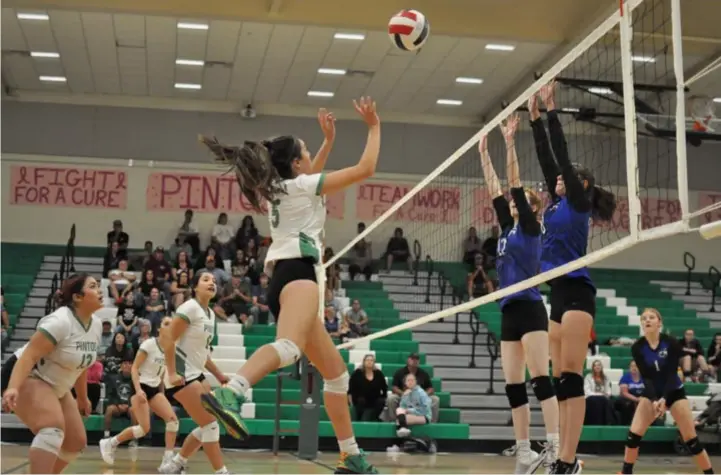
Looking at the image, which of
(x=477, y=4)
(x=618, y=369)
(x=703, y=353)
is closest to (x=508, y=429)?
(x=618, y=369)

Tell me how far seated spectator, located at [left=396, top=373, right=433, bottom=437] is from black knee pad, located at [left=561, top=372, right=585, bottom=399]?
28.1 feet

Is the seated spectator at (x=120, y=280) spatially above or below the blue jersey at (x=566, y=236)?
above

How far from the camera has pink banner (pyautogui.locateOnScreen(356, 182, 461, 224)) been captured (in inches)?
875

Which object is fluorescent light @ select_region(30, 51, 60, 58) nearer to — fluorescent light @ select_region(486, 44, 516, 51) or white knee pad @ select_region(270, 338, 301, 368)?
fluorescent light @ select_region(486, 44, 516, 51)

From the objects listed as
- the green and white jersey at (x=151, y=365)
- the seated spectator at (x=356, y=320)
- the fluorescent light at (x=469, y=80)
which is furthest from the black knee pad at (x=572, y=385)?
the fluorescent light at (x=469, y=80)

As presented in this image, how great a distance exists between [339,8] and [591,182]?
1120 cm

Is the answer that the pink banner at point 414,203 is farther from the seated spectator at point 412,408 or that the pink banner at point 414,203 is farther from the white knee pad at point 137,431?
the white knee pad at point 137,431

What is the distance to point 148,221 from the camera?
79.0 ft

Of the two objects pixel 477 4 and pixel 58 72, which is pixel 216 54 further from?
pixel 477 4

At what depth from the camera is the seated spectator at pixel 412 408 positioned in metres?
14.6

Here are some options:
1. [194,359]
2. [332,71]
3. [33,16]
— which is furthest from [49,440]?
[332,71]

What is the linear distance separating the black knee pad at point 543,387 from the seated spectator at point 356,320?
10.6m

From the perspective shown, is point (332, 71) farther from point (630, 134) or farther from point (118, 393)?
point (630, 134)

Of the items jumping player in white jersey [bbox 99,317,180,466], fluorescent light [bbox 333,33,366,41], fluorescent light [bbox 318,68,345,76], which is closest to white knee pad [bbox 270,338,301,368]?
jumping player in white jersey [bbox 99,317,180,466]
